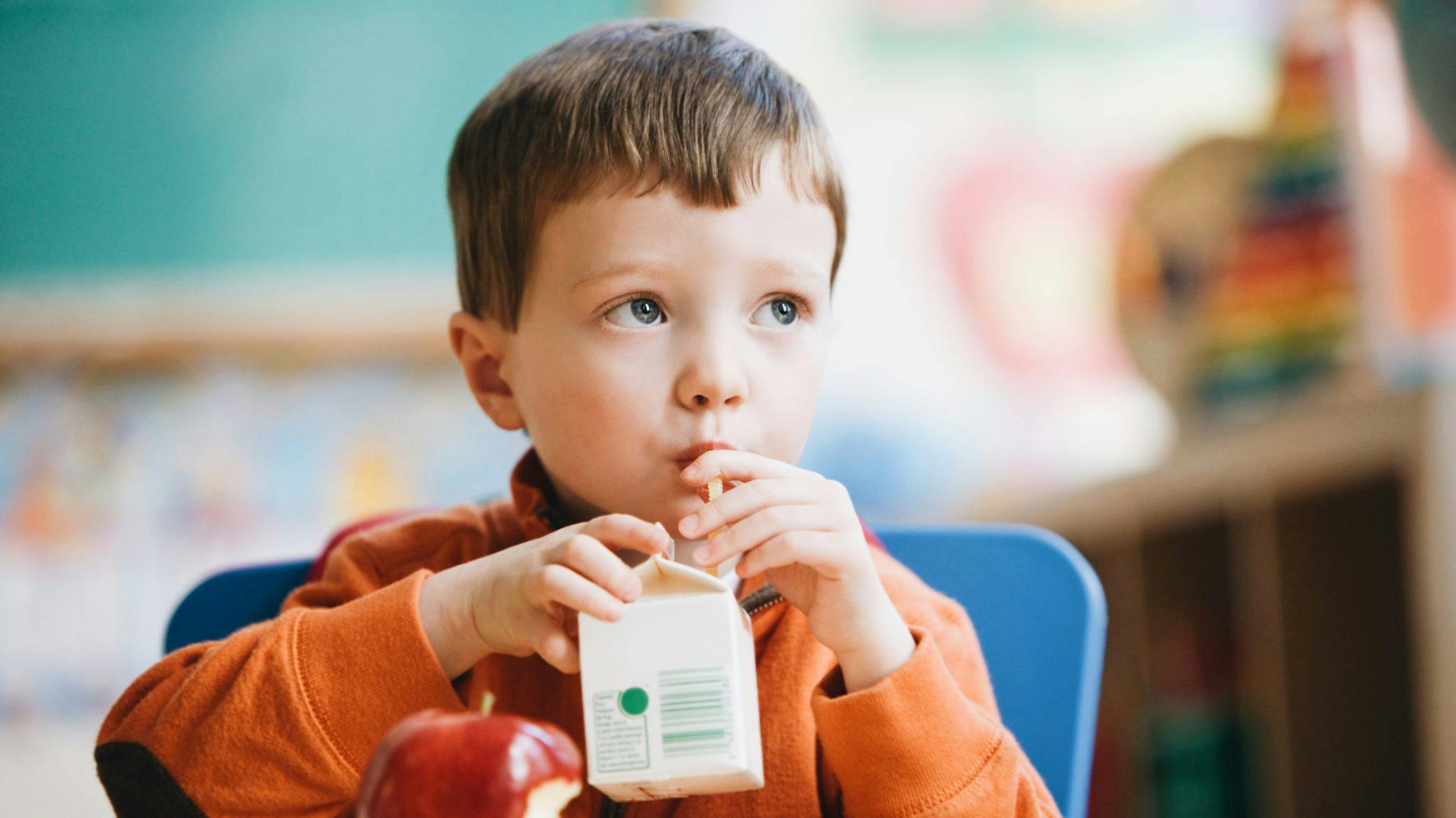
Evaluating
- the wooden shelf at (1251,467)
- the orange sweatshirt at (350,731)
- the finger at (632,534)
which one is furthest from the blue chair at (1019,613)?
the wooden shelf at (1251,467)

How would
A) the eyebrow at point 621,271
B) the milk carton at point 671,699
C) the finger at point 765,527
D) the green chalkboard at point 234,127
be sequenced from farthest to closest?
the green chalkboard at point 234,127 < the eyebrow at point 621,271 < the finger at point 765,527 < the milk carton at point 671,699

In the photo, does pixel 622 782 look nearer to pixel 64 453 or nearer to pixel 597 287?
pixel 597 287

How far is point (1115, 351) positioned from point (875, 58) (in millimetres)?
777

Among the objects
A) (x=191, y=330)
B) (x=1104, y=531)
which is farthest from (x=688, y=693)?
(x=191, y=330)

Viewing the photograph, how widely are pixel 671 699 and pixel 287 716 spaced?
0.24 metres

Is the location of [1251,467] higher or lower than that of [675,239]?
lower

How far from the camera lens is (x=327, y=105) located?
245 centimetres

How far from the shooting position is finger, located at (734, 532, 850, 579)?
Answer: 0.62 meters

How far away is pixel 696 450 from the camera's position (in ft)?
2.33

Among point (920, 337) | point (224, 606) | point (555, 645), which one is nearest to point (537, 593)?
point (555, 645)

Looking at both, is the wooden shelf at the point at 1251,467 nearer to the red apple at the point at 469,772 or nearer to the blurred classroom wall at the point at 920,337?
the blurred classroom wall at the point at 920,337

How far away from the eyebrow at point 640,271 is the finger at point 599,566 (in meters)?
0.19

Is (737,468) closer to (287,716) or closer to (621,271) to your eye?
(621,271)

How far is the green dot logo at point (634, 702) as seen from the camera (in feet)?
1.65
